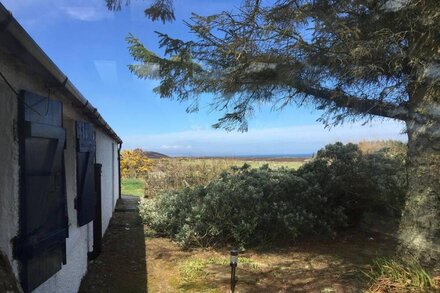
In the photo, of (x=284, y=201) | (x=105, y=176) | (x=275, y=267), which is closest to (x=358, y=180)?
(x=284, y=201)

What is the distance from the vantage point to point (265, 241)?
8711 millimetres

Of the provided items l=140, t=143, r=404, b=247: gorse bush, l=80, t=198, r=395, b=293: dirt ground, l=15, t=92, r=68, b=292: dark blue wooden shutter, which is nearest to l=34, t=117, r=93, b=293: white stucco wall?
l=80, t=198, r=395, b=293: dirt ground

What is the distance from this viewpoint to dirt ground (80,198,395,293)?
6277 mm

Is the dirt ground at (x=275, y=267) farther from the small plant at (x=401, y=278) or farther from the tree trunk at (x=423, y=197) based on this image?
the tree trunk at (x=423, y=197)

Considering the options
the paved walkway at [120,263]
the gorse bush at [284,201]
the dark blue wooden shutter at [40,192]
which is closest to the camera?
the dark blue wooden shutter at [40,192]

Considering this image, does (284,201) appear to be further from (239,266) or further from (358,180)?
(239,266)

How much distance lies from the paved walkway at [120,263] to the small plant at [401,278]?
304 cm

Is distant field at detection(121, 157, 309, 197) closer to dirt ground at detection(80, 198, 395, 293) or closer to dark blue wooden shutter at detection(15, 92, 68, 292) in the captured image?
dirt ground at detection(80, 198, 395, 293)

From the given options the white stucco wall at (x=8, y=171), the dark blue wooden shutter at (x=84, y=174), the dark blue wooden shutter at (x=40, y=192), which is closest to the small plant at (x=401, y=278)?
the dark blue wooden shutter at (x=40, y=192)

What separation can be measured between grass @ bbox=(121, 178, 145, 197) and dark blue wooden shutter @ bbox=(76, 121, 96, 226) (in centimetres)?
1164

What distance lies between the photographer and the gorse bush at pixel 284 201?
8.80 metres

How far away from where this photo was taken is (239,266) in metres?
7.27

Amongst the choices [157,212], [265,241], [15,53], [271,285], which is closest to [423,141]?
[271,285]

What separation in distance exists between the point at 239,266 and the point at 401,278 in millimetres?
2585
